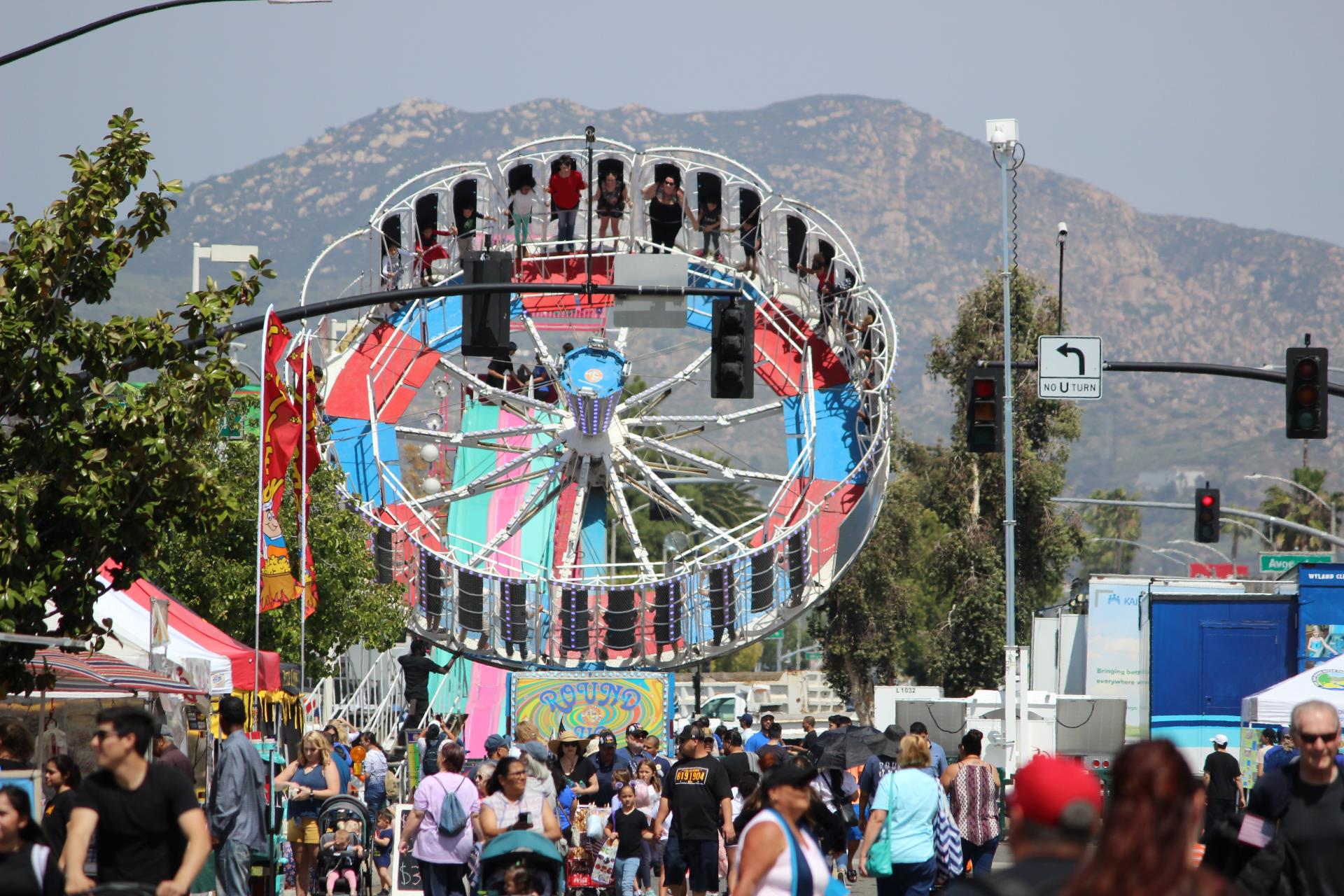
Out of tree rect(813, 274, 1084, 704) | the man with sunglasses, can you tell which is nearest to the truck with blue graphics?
tree rect(813, 274, 1084, 704)

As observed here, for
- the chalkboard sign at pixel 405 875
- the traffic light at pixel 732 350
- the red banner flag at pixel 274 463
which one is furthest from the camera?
the traffic light at pixel 732 350

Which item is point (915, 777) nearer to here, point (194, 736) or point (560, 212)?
point (194, 736)

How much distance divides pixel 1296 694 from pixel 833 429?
16.1 meters

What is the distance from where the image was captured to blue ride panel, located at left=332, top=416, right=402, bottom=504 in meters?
37.3

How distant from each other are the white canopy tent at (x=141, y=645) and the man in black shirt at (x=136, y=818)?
33.6 ft

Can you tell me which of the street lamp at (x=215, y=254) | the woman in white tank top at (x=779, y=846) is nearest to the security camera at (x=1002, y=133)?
the woman in white tank top at (x=779, y=846)

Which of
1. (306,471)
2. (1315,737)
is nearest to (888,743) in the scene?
(306,471)

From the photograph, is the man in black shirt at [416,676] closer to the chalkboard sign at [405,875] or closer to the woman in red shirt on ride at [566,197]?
the woman in red shirt on ride at [566,197]

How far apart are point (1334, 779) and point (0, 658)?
9505 mm


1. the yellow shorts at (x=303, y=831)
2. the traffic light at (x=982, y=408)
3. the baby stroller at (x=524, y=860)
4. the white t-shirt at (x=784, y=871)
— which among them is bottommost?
the yellow shorts at (x=303, y=831)

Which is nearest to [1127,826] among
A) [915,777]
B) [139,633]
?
[915,777]

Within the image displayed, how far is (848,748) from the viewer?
2220cm

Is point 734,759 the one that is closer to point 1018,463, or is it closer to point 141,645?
point 141,645

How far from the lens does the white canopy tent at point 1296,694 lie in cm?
2348
